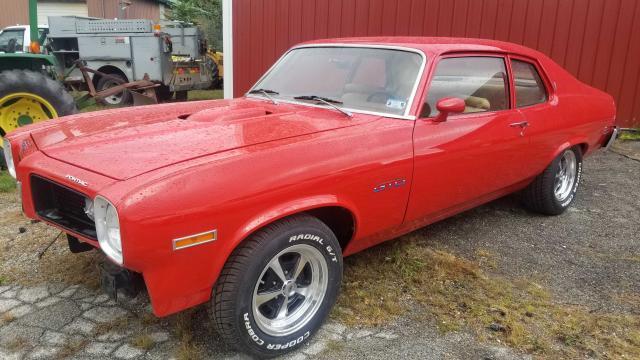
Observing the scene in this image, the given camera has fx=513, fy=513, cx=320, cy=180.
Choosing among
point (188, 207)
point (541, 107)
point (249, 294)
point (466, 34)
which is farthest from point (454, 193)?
point (466, 34)

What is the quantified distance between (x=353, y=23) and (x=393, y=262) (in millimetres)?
5821

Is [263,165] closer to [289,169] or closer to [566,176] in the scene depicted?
[289,169]

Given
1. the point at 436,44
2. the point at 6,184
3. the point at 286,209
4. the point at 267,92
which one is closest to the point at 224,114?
the point at 267,92

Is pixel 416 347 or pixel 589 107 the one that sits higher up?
pixel 589 107

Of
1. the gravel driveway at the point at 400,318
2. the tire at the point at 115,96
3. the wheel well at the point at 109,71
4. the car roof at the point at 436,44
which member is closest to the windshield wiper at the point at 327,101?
the car roof at the point at 436,44

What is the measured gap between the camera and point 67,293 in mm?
2918

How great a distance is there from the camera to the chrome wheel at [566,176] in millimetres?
4352

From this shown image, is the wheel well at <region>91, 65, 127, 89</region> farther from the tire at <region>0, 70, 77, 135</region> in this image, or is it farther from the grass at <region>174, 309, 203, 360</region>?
the grass at <region>174, 309, 203, 360</region>

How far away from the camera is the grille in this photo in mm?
2336

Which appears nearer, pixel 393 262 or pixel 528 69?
pixel 393 262

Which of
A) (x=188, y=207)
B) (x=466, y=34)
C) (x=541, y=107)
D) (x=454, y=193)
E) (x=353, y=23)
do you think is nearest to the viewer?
(x=188, y=207)

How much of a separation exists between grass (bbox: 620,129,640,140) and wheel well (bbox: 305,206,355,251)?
582 centimetres

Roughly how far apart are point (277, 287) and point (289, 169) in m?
0.57

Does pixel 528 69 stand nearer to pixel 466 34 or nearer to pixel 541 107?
pixel 541 107
